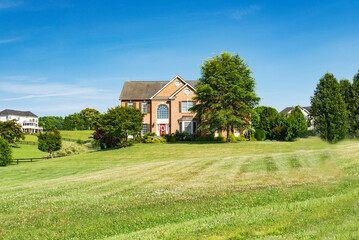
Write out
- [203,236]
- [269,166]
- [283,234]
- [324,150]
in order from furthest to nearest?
[269,166] → [324,150] → [203,236] → [283,234]

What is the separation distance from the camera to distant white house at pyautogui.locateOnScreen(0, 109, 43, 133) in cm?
13462

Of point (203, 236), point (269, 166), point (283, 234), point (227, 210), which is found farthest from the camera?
point (269, 166)

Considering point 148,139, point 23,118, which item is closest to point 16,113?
point 23,118

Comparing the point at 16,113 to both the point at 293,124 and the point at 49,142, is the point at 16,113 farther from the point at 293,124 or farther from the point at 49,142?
the point at 293,124

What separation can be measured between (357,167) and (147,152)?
1071 inches

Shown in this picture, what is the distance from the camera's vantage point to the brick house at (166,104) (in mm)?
51031

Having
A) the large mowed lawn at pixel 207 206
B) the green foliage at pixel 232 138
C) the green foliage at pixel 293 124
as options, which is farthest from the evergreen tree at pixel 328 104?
the large mowed lawn at pixel 207 206

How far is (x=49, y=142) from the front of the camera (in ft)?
151

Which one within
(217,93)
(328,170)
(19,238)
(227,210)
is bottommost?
(19,238)

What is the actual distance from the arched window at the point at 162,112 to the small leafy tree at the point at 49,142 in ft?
60.9

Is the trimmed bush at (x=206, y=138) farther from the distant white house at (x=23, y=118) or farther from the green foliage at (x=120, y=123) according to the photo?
the distant white house at (x=23, y=118)

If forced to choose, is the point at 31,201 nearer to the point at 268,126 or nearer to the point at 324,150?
the point at 324,150

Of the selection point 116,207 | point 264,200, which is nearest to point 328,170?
point 264,200

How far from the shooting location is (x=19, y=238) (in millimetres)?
8273
